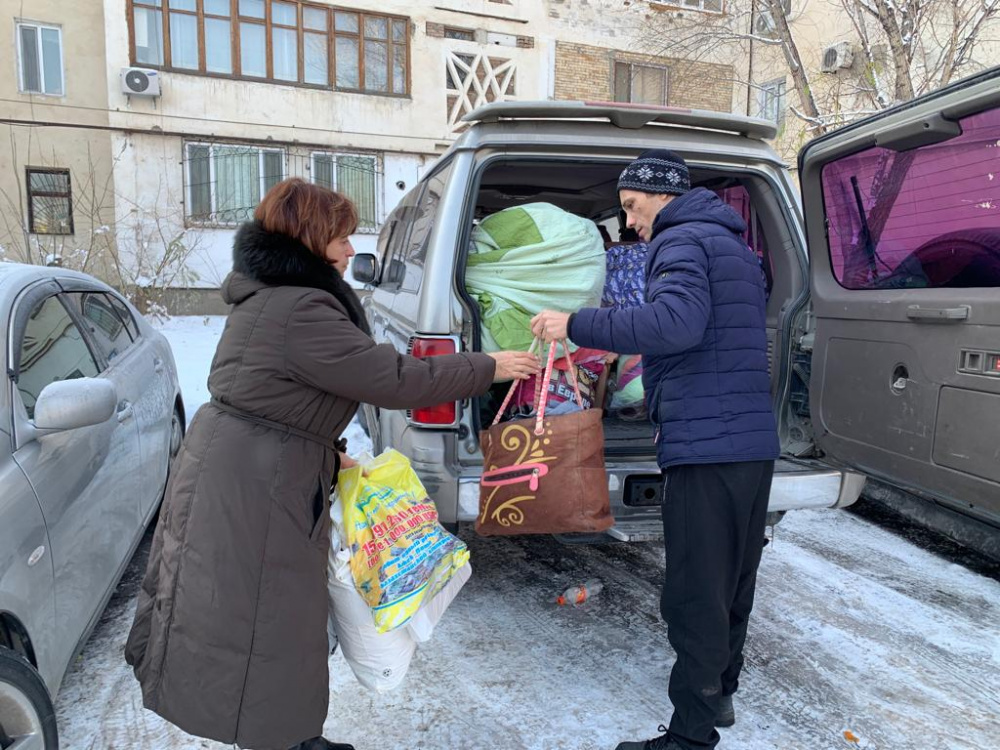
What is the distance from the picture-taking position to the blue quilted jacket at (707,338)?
2082 millimetres

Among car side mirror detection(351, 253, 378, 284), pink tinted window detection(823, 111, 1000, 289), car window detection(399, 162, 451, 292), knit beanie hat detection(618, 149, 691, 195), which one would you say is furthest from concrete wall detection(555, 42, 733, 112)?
knit beanie hat detection(618, 149, 691, 195)

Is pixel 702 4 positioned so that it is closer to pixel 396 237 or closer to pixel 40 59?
pixel 40 59

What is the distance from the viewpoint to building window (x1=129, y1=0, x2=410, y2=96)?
48.0 ft

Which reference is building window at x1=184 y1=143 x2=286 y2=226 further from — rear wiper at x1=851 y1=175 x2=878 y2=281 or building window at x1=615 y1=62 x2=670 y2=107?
rear wiper at x1=851 y1=175 x2=878 y2=281

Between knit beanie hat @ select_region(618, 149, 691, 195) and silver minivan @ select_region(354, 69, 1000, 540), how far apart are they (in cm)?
72

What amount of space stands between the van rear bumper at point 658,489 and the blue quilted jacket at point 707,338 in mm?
684

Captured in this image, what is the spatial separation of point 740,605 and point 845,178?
163 cm

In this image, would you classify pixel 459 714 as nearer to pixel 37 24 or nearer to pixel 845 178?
pixel 845 178

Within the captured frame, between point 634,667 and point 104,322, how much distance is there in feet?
10.4

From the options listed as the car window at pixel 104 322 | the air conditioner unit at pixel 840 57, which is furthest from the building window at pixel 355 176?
the car window at pixel 104 322

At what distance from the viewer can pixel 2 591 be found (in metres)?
1.86

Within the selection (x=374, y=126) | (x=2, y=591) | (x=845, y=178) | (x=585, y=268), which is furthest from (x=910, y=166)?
(x=374, y=126)

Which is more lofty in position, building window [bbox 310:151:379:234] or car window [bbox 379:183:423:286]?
building window [bbox 310:151:379:234]

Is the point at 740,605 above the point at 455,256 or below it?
below
